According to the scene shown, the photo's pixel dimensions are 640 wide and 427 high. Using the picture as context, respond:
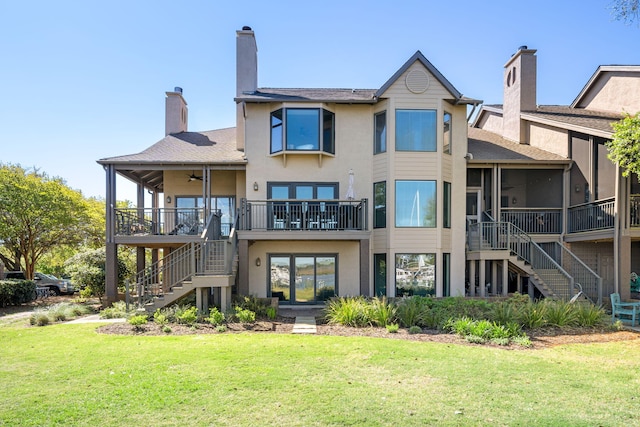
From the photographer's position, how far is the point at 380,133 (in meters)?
15.3

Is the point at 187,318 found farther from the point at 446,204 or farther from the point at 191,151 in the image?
the point at 446,204

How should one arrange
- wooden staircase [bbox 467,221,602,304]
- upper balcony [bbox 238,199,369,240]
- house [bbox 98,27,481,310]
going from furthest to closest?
house [bbox 98,27,481,310]
wooden staircase [bbox 467,221,602,304]
upper balcony [bbox 238,199,369,240]

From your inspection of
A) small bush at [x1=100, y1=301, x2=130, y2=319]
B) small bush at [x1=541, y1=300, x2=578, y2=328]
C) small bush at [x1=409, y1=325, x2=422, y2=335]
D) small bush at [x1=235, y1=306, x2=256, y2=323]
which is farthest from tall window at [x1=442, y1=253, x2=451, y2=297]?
small bush at [x1=100, y1=301, x2=130, y2=319]

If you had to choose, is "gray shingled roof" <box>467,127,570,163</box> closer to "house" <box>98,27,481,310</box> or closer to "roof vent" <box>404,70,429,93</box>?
"house" <box>98,27,481,310</box>

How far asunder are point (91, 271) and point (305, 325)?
1113cm

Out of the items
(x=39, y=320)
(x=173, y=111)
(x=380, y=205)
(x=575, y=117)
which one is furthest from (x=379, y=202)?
(x=39, y=320)

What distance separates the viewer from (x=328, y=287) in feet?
49.9

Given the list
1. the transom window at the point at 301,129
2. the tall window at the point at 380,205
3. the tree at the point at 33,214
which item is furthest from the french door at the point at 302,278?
the tree at the point at 33,214

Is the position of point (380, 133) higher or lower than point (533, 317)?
higher

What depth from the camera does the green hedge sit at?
16.1m

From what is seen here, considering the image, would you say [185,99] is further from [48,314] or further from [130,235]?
[48,314]

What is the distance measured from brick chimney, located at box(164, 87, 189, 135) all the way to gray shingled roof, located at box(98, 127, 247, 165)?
45cm

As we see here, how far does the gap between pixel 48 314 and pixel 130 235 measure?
11.9ft

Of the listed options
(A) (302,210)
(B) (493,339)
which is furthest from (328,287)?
(B) (493,339)
